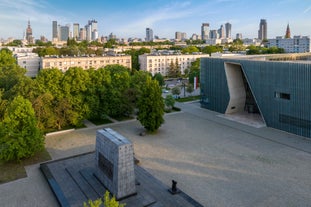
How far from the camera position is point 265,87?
31.4 m

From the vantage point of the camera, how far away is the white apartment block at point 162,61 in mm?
73125

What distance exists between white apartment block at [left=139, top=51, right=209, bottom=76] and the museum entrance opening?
38777 millimetres

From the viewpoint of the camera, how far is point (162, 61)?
247 feet

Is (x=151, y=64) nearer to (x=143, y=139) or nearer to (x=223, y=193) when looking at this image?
(x=143, y=139)

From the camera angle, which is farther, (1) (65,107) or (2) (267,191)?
(1) (65,107)

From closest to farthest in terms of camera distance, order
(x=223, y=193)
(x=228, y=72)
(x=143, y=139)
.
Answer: (x=223, y=193)
(x=143, y=139)
(x=228, y=72)

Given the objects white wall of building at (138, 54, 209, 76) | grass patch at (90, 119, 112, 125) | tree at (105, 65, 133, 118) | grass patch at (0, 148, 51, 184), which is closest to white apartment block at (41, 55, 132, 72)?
white wall of building at (138, 54, 209, 76)

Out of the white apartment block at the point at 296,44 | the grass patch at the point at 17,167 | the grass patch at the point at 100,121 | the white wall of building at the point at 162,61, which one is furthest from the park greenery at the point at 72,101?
the white apartment block at the point at 296,44

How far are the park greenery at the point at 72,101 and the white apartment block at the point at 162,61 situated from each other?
123 ft

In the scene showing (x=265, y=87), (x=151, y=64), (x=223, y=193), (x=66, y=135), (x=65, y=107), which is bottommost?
(x=223, y=193)

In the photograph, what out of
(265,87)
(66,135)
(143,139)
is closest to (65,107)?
(66,135)

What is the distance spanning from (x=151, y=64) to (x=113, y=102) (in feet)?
139

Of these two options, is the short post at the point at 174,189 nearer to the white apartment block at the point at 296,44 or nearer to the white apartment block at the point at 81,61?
the white apartment block at the point at 81,61

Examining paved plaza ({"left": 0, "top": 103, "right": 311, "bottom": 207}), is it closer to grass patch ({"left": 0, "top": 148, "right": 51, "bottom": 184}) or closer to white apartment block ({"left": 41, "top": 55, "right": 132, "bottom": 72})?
grass patch ({"left": 0, "top": 148, "right": 51, "bottom": 184})
